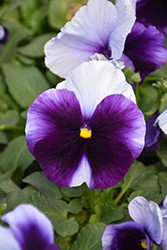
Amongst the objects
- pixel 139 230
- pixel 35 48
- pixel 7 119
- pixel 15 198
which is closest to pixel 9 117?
pixel 7 119

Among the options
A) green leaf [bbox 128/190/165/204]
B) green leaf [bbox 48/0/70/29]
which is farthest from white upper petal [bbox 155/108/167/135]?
green leaf [bbox 48/0/70/29]

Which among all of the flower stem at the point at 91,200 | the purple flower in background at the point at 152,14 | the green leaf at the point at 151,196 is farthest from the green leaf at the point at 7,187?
the purple flower in background at the point at 152,14

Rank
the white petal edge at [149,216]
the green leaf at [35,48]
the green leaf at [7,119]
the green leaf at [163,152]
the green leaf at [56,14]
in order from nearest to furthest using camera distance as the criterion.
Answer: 1. the white petal edge at [149,216]
2. the green leaf at [163,152]
3. the green leaf at [7,119]
4. the green leaf at [35,48]
5. the green leaf at [56,14]

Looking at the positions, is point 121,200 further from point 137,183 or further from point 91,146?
point 91,146

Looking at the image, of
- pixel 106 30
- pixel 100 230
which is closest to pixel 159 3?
pixel 106 30

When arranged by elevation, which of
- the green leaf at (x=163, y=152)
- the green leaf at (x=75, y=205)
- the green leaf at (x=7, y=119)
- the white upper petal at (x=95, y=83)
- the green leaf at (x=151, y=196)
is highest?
the white upper petal at (x=95, y=83)

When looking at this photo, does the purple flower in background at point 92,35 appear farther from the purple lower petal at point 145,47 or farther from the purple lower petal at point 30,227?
the purple lower petal at point 30,227

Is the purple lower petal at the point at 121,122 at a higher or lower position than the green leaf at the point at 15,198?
higher
